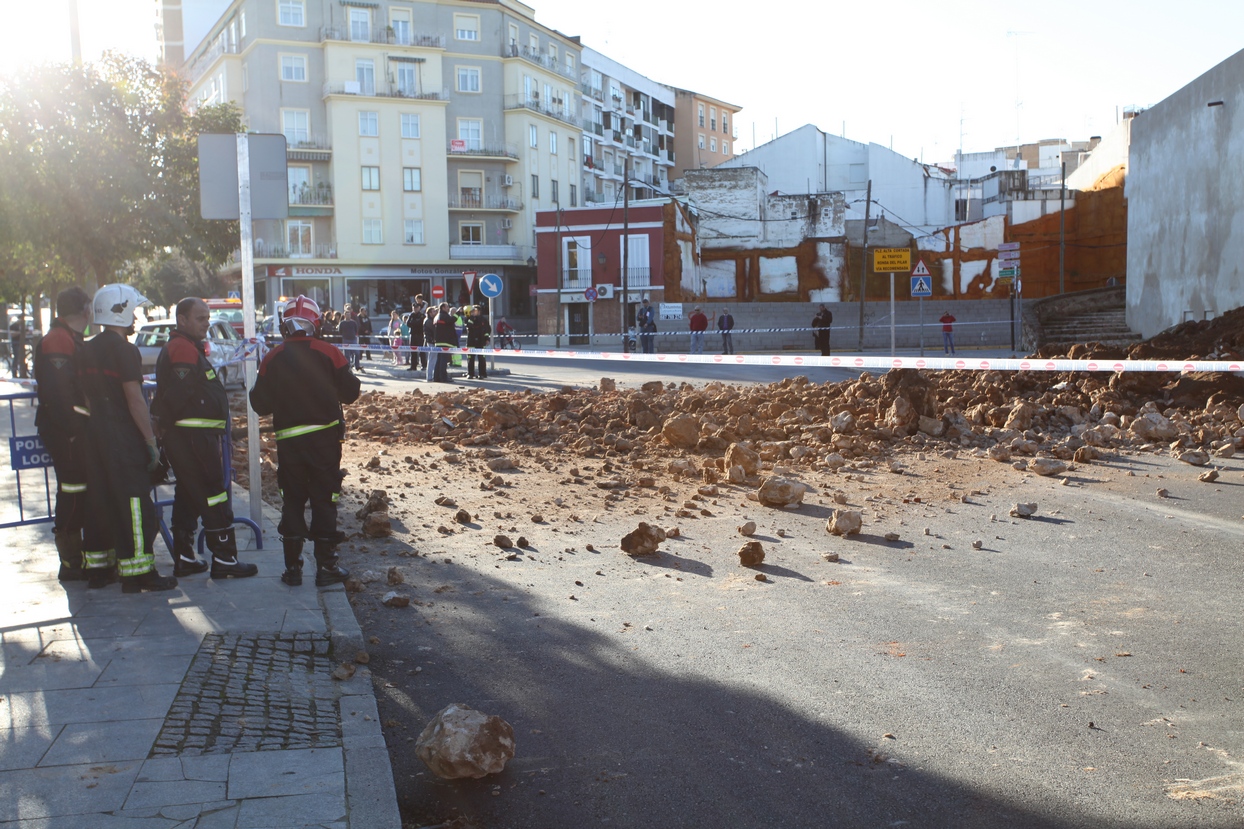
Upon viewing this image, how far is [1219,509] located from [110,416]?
8191 mm

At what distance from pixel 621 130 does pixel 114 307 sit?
79.9m

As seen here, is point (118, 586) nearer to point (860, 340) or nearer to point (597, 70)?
point (860, 340)

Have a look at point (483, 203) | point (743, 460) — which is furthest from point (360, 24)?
point (743, 460)

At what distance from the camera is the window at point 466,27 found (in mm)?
67812

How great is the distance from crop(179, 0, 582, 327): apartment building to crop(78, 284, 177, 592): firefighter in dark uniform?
55177 mm

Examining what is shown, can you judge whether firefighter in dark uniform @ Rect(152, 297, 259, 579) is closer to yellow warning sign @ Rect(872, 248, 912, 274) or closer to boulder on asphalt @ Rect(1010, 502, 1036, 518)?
boulder on asphalt @ Rect(1010, 502, 1036, 518)

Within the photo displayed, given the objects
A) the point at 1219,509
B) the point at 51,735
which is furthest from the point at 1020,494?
the point at 51,735

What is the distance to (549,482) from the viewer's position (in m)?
10.7

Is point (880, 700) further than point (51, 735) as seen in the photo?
Yes

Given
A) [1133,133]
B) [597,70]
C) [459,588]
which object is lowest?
[459,588]

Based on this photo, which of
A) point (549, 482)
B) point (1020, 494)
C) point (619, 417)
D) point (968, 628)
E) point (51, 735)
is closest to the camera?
point (51, 735)

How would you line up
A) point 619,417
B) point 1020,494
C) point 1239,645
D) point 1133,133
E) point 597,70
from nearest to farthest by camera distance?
point 1239,645, point 1020,494, point 619,417, point 1133,133, point 597,70

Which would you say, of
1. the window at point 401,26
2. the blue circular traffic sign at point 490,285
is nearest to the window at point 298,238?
the window at point 401,26

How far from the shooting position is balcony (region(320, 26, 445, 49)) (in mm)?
63812
